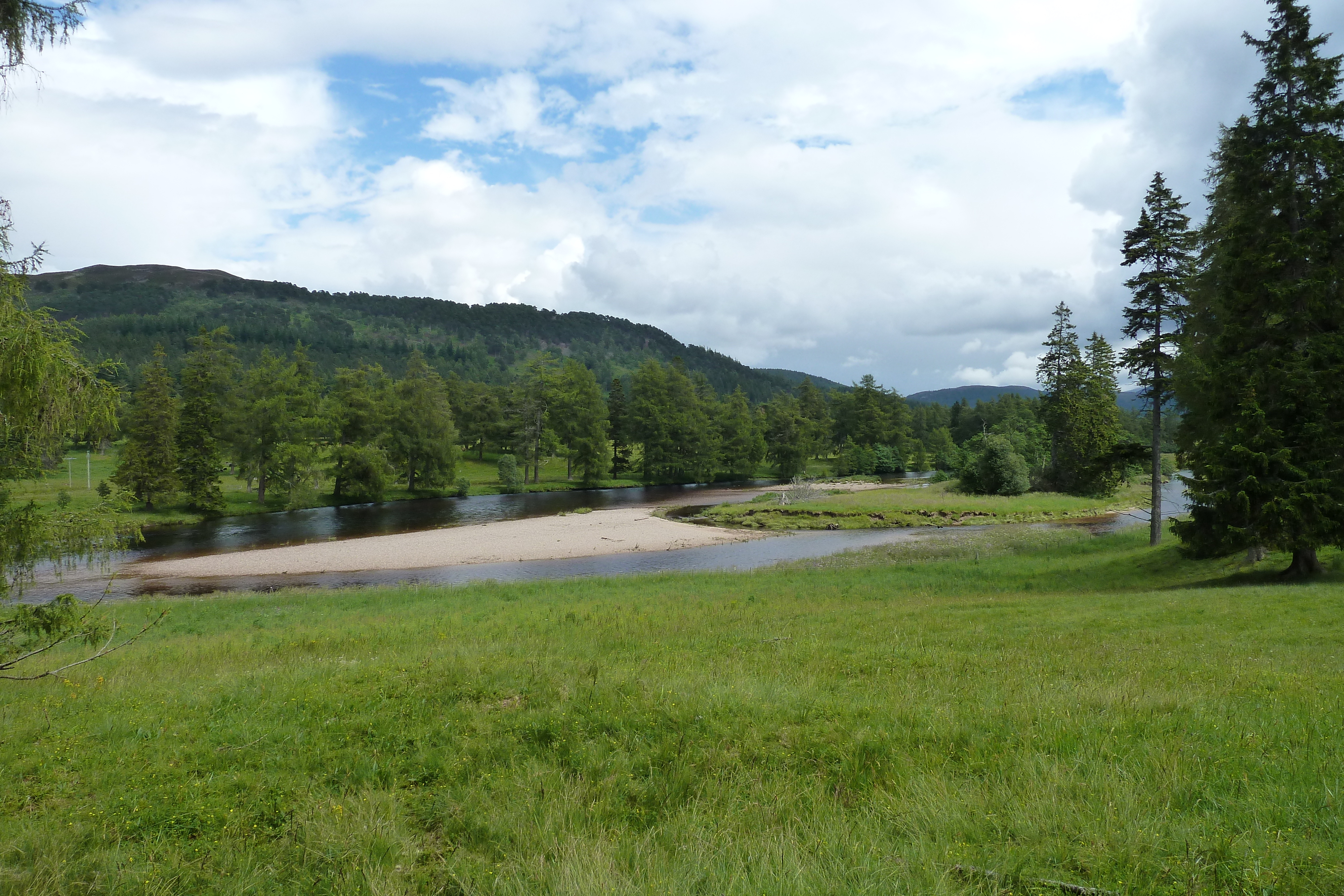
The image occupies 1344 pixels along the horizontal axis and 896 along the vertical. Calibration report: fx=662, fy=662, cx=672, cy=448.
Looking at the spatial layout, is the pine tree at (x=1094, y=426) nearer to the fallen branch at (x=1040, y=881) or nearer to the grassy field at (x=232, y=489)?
the grassy field at (x=232, y=489)

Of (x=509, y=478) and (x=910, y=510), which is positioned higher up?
(x=509, y=478)

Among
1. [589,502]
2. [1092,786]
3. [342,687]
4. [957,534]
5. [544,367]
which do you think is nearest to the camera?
[1092,786]

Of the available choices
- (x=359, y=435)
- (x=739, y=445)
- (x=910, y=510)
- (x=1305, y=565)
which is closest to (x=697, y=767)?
(x=1305, y=565)

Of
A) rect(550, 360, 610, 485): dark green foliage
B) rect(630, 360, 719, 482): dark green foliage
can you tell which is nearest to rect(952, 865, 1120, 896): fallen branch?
rect(550, 360, 610, 485): dark green foliage

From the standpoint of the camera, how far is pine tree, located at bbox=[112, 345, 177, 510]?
148 ft

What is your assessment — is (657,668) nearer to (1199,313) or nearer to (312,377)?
(1199,313)

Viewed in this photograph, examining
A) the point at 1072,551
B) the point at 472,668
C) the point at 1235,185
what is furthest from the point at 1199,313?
the point at 472,668

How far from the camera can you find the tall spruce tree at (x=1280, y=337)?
1608 cm

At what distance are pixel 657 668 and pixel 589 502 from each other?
52.0m

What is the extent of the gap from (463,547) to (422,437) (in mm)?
29709

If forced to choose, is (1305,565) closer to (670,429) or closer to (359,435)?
(359,435)

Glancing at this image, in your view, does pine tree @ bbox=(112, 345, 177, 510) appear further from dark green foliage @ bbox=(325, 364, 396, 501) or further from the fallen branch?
the fallen branch

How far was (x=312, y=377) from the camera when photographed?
60000 mm

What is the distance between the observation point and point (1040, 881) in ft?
12.1
